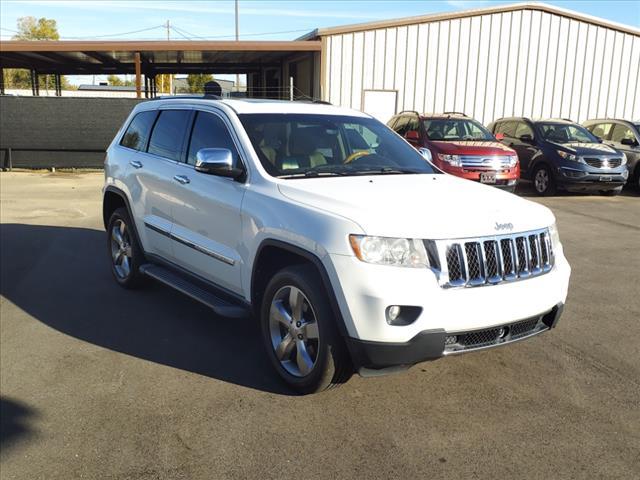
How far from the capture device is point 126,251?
601 cm

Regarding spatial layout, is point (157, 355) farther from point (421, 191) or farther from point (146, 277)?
point (421, 191)

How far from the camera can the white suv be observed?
3.23 meters

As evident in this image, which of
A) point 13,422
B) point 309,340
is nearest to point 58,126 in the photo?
point 13,422

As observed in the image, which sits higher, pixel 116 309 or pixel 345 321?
pixel 345 321

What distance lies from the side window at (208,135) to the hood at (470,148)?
7.78 metres

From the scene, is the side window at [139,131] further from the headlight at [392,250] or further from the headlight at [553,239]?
the headlight at [553,239]

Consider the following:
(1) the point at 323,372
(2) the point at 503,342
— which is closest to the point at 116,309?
(1) the point at 323,372

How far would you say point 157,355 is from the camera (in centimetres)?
440

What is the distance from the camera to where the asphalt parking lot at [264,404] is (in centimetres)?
304

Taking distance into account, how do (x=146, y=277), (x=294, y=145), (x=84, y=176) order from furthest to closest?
(x=84, y=176), (x=146, y=277), (x=294, y=145)

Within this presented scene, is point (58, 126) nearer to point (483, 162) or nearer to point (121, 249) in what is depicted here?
point (483, 162)

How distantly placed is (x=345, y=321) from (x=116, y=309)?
290 cm

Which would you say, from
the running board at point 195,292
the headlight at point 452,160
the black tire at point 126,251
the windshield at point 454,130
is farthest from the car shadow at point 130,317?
the windshield at point 454,130

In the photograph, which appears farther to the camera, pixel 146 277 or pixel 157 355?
pixel 146 277
